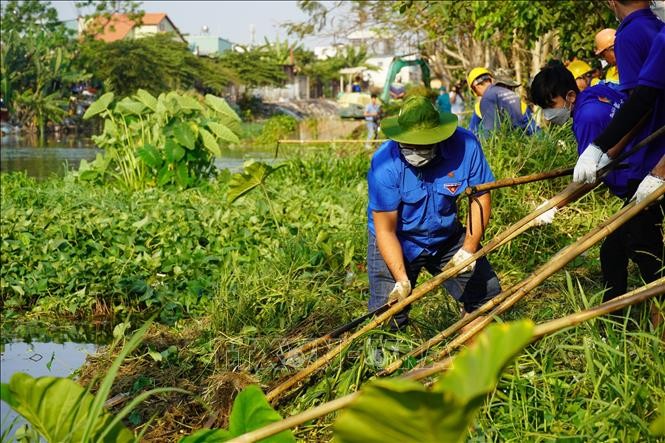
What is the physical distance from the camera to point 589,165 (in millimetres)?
3604

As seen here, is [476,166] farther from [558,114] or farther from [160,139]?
[160,139]

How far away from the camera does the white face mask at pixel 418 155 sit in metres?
4.13

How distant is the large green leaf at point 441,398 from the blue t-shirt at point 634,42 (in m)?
2.51

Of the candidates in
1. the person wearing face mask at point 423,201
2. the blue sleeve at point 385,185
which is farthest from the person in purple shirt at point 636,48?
the blue sleeve at point 385,185

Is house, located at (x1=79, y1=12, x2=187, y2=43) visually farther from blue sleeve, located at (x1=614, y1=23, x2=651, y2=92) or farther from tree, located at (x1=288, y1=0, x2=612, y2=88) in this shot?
blue sleeve, located at (x1=614, y1=23, x2=651, y2=92)

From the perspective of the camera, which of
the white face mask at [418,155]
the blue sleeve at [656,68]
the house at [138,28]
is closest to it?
the blue sleeve at [656,68]

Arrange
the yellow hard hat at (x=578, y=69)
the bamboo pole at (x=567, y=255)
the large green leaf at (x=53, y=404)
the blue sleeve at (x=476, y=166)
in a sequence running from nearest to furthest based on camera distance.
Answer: the large green leaf at (x=53, y=404) → the bamboo pole at (x=567, y=255) → the blue sleeve at (x=476, y=166) → the yellow hard hat at (x=578, y=69)

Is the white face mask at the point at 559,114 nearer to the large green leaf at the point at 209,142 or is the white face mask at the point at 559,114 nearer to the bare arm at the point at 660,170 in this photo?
the bare arm at the point at 660,170

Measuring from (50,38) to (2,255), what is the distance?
144 ft

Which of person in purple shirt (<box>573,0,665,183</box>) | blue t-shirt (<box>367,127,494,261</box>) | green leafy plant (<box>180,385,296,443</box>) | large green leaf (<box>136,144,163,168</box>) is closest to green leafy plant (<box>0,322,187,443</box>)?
green leafy plant (<box>180,385,296,443</box>)

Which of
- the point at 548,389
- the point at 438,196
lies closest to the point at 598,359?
the point at 548,389

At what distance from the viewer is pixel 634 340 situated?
11.8 feet

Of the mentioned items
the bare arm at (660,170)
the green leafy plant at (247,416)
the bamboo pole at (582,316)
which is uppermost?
the bare arm at (660,170)

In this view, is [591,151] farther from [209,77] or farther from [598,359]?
[209,77]
